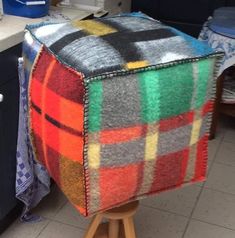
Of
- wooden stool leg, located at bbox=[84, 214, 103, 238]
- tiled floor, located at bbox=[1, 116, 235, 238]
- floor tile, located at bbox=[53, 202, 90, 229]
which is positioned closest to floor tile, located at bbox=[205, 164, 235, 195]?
tiled floor, located at bbox=[1, 116, 235, 238]

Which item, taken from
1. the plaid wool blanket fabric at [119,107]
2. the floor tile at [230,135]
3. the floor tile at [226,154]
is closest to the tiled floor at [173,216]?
the floor tile at [226,154]

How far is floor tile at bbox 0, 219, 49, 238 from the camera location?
179 centimetres

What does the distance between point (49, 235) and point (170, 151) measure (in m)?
1.04

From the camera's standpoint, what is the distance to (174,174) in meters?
1.00

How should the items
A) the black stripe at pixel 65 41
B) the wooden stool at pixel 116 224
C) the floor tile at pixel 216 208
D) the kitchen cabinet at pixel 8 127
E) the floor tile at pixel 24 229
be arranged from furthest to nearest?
the floor tile at pixel 216 208
the floor tile at pixel 24 229
the kitchen cabinet at pixel 8 127
the wooden stool at pixel 116 224
the black stripe at pixel 65 41

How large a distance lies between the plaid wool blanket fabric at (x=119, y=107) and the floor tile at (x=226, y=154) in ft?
4.62

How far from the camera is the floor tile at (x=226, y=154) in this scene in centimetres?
238

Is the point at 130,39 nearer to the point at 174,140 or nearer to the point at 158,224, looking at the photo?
the point at 174,140

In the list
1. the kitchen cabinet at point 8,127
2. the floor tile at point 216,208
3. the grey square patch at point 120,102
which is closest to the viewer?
the grey square patch at point 120,102

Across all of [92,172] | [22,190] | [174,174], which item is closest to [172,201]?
[22,190]

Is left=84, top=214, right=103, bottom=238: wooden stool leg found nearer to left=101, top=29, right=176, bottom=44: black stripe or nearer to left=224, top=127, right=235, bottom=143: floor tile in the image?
Answer: left=101, top=29, right=176, bottom=44: black stripe

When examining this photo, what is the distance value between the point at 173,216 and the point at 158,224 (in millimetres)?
97

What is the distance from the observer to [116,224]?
4.38 feet

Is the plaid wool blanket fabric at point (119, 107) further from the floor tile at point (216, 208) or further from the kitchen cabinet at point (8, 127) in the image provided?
the floor tile at point (216, 208)
